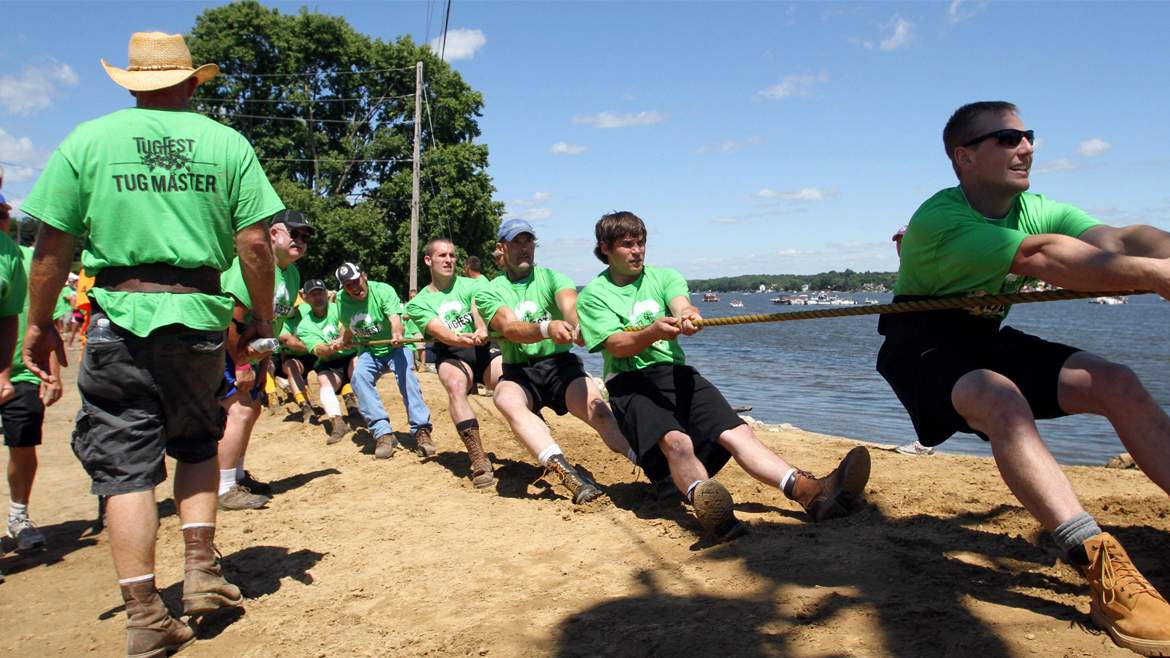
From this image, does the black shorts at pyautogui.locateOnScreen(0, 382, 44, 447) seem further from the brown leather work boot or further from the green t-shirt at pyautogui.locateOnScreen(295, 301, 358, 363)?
the green t-shirt at pyautogui.locateOnScreen(295, 301, 358, 363)

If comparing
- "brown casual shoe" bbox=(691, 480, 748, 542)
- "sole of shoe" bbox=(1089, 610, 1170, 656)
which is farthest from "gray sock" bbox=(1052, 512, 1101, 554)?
"brown casual shoe" bbox=(691, 480, 748, 542)

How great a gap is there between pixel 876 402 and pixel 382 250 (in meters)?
20.5

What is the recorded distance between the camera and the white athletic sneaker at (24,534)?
4691 millimetres

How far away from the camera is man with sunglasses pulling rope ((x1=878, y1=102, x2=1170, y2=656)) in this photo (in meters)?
2.51

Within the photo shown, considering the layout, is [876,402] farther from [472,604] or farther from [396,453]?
[472,604]

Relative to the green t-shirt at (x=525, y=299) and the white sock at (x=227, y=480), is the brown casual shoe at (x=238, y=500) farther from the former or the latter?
the green t-shirt at (x=525, y=299)

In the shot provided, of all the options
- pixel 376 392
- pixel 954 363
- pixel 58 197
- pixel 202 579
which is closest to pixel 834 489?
pixel 954 363

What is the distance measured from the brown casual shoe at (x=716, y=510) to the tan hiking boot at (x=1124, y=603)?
1504 mm

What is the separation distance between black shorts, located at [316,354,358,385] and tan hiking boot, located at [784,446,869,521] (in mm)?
5775

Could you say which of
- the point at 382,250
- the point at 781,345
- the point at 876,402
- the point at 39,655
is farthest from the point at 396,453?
the point at 781,345

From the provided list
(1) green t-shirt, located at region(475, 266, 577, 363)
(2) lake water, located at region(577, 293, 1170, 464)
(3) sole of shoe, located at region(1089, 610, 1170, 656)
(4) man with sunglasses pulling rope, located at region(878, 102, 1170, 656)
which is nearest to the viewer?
(3) sole of shoe, located at region(1089, 610, 1170, 656)

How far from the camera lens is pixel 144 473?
296 centimetres

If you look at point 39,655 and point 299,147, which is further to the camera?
point 299,147

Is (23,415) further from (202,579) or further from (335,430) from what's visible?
(335,430)
